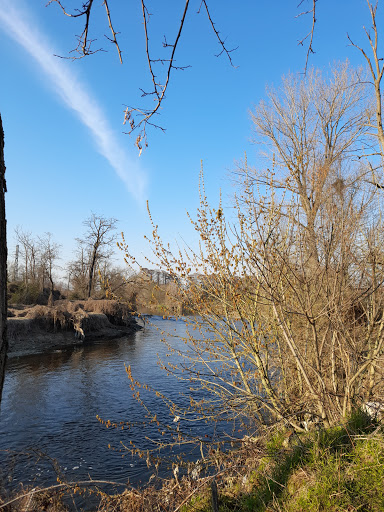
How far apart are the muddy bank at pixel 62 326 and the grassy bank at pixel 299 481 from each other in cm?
1699

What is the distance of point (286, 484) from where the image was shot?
3463 millimetres

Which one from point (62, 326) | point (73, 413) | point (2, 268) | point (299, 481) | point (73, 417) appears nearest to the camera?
point (2, 268)

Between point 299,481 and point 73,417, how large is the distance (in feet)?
25.0

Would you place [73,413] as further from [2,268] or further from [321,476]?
[2,268]

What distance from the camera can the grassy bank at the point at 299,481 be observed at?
9.70 feet

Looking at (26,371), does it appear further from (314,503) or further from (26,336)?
(314,503)

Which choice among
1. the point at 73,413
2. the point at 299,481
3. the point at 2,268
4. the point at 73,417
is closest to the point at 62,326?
the point at 73,413

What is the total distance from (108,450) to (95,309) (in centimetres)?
2187

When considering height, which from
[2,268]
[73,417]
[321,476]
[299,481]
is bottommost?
[73,417]

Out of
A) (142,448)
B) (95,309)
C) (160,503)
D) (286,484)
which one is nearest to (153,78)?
(286,484)

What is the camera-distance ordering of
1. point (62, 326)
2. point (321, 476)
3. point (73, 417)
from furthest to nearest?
point (62, 326) < point (73, 417) < point (321, 476)

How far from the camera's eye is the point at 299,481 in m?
3.37

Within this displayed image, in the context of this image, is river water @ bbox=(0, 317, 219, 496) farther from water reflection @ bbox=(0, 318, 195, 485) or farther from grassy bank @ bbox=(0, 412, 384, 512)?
grassy bank @ bbox=(0, 412, 384, 512)

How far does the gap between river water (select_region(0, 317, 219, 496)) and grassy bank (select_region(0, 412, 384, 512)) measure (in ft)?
5.42
